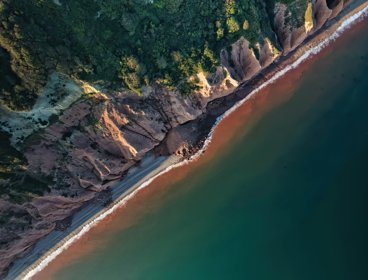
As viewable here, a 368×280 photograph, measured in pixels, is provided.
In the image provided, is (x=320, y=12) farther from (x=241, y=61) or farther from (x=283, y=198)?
(x=283, y=198)

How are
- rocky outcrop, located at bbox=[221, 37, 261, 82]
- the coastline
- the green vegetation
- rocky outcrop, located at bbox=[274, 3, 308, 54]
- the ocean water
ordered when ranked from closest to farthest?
the green vegetation, rocky outcrop, located at bbox=[221, 37, 261, 82], rocky outcrop, located at bbox=[274, 3, 308, 54], the ocean water, the coastline

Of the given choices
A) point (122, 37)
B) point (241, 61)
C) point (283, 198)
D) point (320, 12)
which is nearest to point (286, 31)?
point (320, 12)

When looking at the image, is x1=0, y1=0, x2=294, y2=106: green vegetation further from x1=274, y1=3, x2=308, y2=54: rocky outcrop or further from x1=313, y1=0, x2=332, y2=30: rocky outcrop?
x1=313, y1=0, x2=332, y2=30: rocky outcrop

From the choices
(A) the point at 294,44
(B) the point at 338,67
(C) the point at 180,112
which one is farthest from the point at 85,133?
(B) the point at 338,67

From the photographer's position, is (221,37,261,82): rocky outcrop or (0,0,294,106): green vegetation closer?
(0,0,294,106): green vegetation

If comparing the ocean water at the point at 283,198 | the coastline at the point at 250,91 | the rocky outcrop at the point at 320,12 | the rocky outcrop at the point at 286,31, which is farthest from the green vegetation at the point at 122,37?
the ocean water at the point at 283,198

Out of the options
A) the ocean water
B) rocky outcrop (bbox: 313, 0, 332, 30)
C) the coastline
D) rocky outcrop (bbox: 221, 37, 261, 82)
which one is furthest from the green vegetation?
the ocean water
